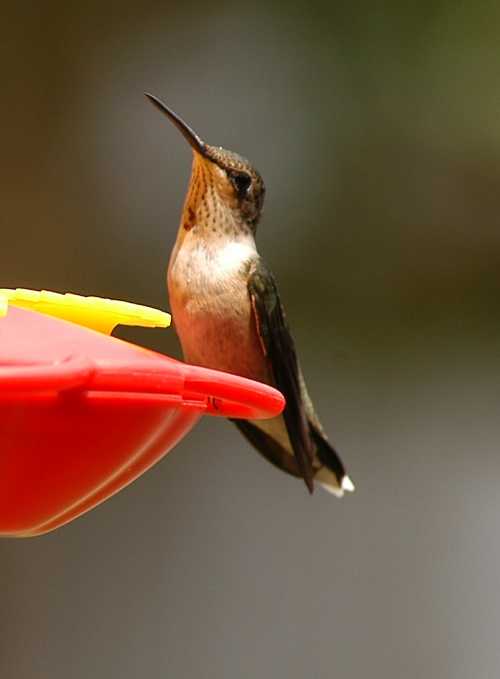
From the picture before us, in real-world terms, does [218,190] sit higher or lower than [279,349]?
higher

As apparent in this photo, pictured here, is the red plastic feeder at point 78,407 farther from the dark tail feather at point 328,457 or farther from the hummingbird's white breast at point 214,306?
the dark tail feather at point 328,457

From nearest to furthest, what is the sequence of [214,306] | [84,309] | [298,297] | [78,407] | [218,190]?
[78,407], [84,309], [214,306], [218,190], [298,297]

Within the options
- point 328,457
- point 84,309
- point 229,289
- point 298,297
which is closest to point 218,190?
point 229,289

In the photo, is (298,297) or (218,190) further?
(298,297)

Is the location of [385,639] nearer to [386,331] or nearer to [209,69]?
[386,331]

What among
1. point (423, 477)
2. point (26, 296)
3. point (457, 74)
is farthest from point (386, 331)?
point (26, 296)

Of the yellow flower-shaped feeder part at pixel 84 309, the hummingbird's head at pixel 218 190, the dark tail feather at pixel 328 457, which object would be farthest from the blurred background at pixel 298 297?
the yellow flower-shaped feeder part at pixel 84 309

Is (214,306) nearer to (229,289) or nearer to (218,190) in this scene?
(229,289)
